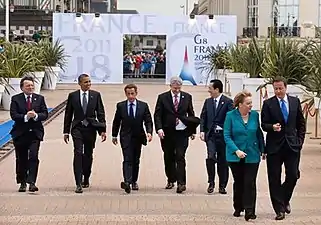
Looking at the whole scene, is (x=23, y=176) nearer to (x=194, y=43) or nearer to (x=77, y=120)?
(x=77, y=120)

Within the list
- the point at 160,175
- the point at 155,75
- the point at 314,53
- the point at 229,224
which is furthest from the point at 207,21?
the point at 229,224

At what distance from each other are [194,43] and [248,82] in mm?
13376

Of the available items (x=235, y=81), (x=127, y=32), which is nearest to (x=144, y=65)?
(x=127, y=32)

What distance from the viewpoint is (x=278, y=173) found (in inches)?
365

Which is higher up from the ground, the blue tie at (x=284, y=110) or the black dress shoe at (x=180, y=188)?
the blue tie at (x=284, y=110)

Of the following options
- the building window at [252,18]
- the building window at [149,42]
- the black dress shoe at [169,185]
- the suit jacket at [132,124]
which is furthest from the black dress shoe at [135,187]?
the building window at [252,18]

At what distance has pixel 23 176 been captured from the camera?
36.3 ft

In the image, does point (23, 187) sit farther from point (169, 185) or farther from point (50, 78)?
point (50, 78)

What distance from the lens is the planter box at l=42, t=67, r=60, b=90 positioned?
Result: 3319cm

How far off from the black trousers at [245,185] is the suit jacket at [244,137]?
0.09 metres

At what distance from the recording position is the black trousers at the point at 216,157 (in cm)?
1098

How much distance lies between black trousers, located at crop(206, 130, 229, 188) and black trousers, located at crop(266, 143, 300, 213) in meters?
1.73

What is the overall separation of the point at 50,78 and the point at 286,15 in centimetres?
2914

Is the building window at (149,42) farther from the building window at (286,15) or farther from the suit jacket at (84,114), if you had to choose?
the suit jacket at (84,114)
